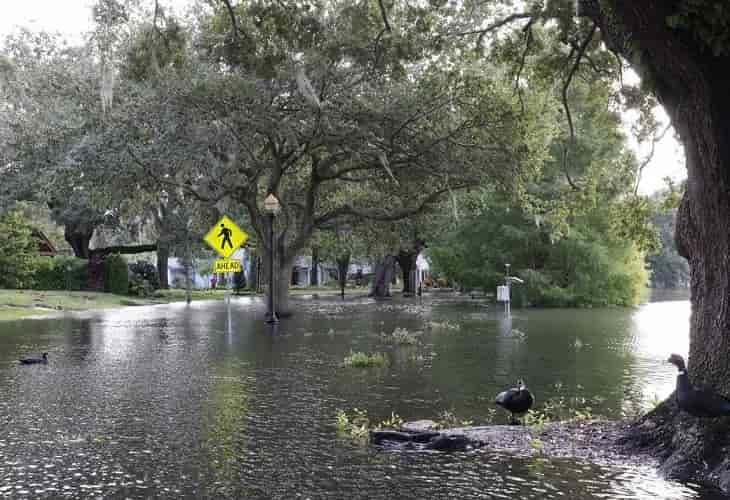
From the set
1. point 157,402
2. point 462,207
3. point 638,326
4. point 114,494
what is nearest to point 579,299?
point 462,207

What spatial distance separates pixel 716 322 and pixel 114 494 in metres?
4.85

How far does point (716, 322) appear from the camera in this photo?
232 inches

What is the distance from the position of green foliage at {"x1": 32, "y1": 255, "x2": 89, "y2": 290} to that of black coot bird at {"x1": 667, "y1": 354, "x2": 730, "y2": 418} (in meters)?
39.8

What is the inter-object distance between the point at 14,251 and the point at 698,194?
36.2 metres

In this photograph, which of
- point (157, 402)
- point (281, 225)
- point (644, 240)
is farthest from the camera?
point (281, 225)

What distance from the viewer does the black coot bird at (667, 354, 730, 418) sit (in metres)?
5.37

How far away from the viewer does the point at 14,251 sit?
3603cm

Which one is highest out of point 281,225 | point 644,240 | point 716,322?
point 281,225

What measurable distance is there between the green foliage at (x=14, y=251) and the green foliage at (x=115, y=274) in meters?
5.00

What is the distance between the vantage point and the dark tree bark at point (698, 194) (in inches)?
215

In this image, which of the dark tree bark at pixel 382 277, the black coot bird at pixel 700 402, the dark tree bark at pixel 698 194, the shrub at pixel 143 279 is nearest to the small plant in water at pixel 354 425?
the dark tree bark at pixel 698 194

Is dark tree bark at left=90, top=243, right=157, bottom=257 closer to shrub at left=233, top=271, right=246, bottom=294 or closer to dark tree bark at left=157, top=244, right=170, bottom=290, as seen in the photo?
dark tree bark at left=157, top=244, right=170, bottom=290

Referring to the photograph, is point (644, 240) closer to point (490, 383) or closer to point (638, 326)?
point (490, 383)

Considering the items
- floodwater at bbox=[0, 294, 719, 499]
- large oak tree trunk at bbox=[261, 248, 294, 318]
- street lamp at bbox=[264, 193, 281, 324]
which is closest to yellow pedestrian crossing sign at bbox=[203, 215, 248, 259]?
street lamp at bbox=[264, 193, 281, 324]
